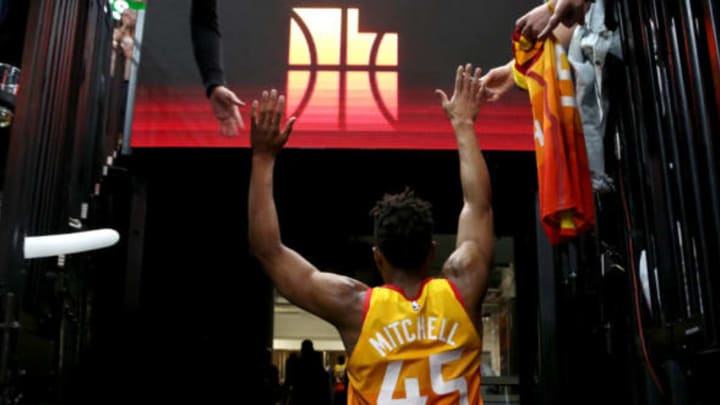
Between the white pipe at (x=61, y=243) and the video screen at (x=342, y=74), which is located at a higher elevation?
the video screen at (x=342, y=74)

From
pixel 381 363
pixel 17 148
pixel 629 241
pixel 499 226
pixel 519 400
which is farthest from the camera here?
pixel 499 226

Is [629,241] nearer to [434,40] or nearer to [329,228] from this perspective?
[434,40]

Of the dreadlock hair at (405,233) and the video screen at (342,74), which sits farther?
the video screen at (342,74)

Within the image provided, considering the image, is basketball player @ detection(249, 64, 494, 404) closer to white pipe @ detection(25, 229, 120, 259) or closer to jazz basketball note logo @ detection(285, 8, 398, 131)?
white pipe @ detection(25, 229, 120, 259)

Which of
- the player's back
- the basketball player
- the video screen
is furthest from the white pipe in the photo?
the video screen

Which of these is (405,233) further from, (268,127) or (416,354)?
(268,127)

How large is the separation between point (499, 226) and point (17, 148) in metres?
4.04

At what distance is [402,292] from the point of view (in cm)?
250

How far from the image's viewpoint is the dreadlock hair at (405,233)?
253 cm

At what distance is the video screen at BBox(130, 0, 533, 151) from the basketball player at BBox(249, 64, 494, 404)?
1844mm

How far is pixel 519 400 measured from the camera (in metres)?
5.17

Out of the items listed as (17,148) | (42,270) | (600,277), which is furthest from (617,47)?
(42,270)

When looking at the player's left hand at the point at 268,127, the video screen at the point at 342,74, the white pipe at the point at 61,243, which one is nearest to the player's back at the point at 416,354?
the player's left hand at the point at 268,127

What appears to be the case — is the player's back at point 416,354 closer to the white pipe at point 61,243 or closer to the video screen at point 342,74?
the white pipe at point 61,243
